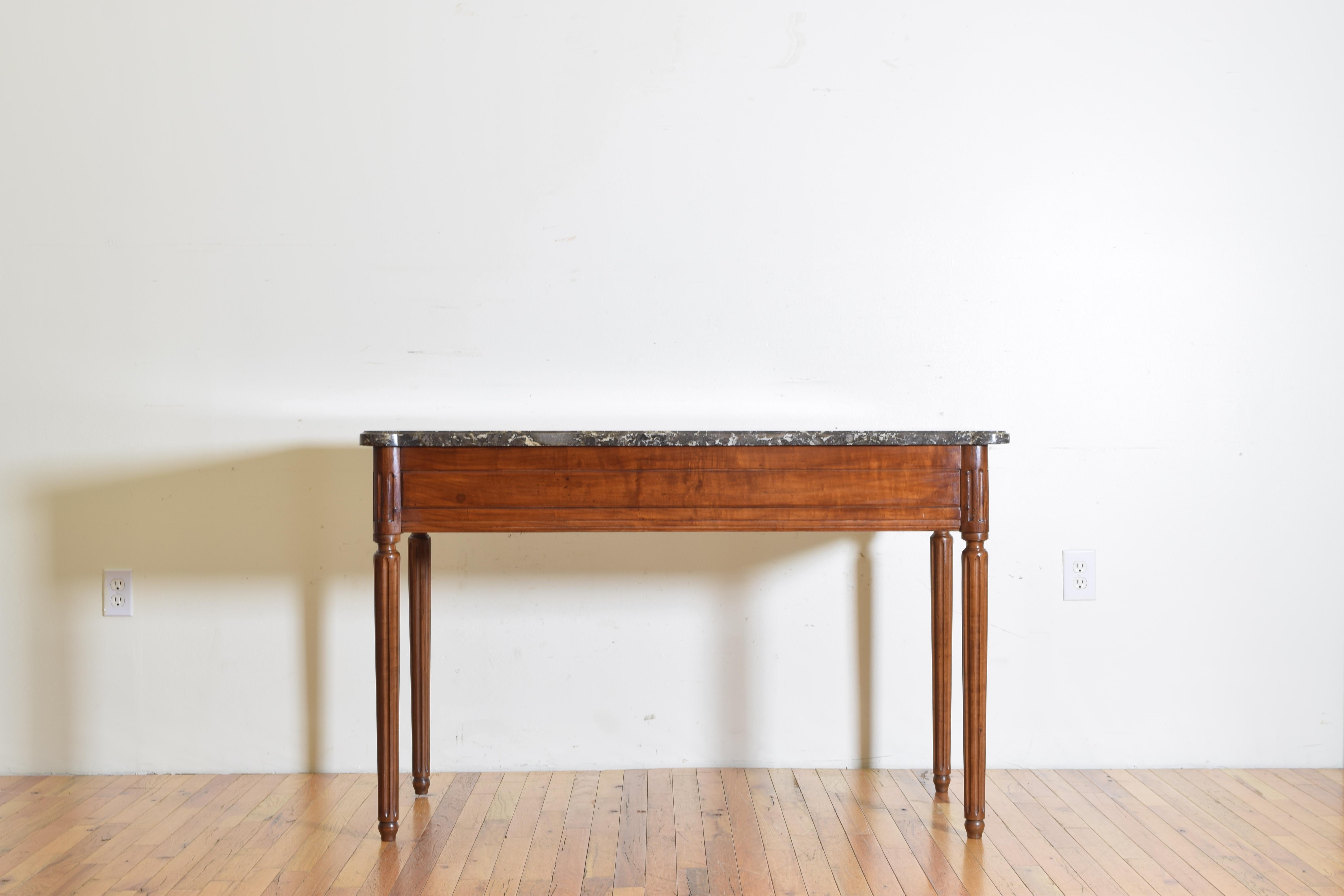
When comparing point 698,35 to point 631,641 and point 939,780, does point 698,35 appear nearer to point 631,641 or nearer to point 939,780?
point 631,641

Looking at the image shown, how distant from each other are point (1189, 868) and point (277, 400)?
5.90 ft

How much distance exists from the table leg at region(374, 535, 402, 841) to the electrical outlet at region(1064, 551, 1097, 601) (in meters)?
1.31

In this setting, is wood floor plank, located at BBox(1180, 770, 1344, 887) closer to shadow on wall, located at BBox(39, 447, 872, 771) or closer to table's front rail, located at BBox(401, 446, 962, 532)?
shadow on wall, located at BBox(39, 447, 872, 771)

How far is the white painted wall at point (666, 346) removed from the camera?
193 cm

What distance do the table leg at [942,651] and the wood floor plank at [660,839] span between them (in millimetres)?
501

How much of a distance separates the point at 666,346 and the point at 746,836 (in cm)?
93

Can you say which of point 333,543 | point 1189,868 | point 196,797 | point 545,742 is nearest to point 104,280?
point 333,543

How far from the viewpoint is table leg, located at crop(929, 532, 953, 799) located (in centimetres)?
176

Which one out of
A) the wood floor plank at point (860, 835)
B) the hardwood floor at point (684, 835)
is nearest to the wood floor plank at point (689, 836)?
the hardwood floor at point (684, 835)

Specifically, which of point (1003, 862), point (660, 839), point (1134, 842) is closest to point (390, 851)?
point (660, 839)

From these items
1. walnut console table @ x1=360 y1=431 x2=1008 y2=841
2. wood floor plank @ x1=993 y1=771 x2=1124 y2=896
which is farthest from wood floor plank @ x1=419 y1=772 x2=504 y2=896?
wood floor plank @ x1=993 y1=771 x2=1124 y2=896

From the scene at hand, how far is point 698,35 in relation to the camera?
1.94 m

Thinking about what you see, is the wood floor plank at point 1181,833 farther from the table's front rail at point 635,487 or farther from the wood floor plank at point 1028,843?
the table's front rail at point 635,487

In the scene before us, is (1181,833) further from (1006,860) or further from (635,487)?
(635,487)
